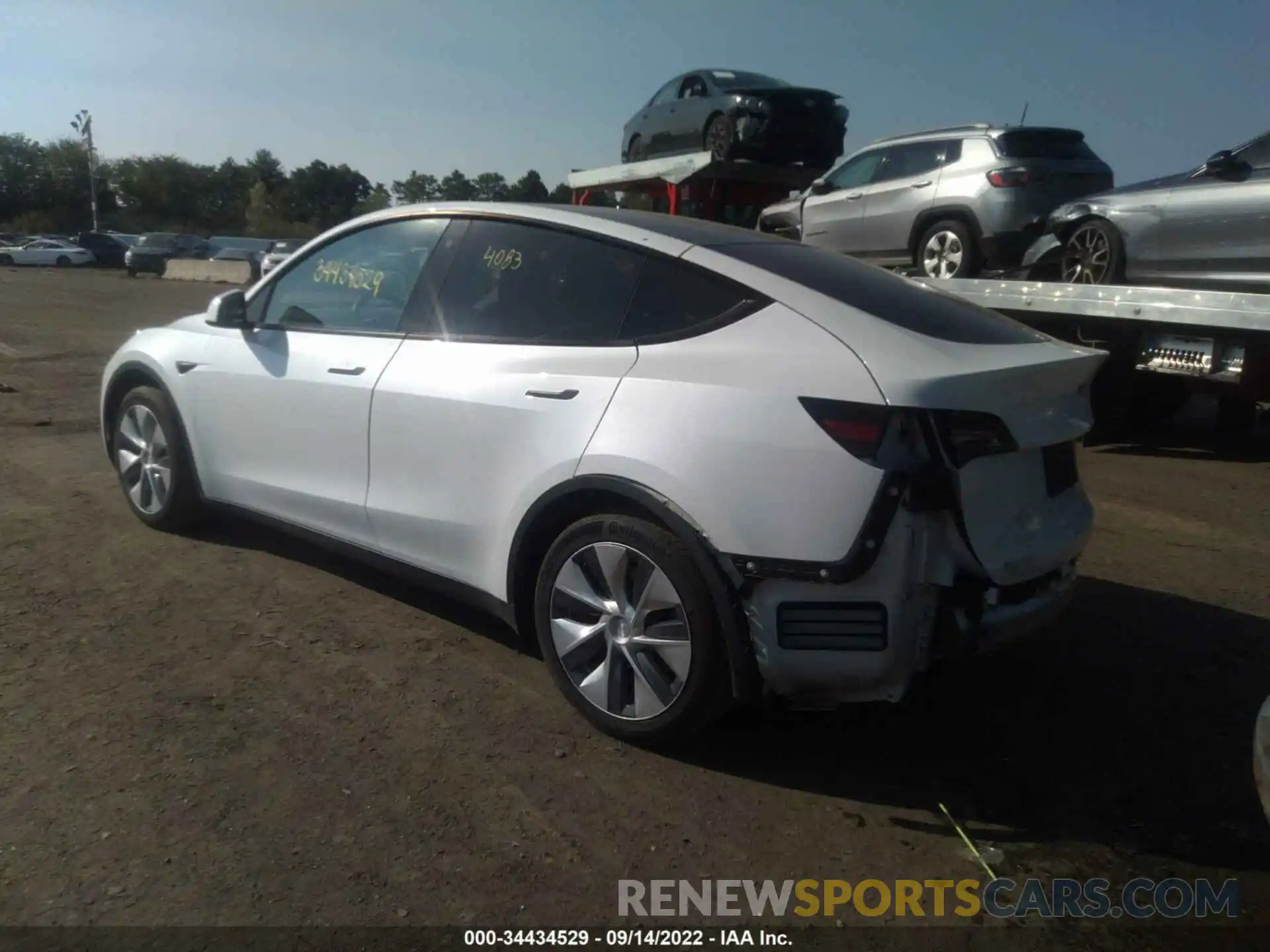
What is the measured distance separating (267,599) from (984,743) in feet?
9.75

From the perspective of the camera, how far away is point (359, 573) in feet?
16.6

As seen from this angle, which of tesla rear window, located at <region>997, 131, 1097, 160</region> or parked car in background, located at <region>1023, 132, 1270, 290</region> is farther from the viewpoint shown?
tesla rear window, located at <region>997, 131, 1097, 160</region>

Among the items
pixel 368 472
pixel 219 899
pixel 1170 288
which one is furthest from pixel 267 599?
pixel 1170 288

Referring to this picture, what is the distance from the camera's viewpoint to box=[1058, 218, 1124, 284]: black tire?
319 inches

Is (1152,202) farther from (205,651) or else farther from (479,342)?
(205,651)

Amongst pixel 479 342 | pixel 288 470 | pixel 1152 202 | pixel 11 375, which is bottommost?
pixel 11 375

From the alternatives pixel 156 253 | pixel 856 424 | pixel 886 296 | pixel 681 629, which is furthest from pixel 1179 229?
pixel 156 253

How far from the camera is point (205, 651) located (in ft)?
13.6

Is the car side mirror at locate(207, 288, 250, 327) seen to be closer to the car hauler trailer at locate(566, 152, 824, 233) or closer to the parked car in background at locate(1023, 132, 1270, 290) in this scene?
the parked car in background at locate(1023, 132, 1270, 290)

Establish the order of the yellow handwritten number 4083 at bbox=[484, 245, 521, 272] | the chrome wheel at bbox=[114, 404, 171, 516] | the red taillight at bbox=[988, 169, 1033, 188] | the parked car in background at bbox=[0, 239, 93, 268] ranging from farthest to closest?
the parked car in background at bbox=[0, 239, 93, 268]
the red taillight at bbox=[988, 169, 1033, 188]
the chrome wheel at bbox=[114, 404, 171, 516]
the yellow handwritten number 4083 at bbox=[484, 245, 521, 272]

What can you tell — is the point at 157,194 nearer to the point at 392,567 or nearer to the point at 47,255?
the point at 47,255

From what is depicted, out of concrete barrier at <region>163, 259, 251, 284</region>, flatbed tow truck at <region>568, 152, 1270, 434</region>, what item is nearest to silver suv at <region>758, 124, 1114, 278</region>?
flatbed tow truck at <region>568, 152, 1270, 434</region>

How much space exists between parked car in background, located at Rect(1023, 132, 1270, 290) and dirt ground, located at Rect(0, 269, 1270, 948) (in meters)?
3.03

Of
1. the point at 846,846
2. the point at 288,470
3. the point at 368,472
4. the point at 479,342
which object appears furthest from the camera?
the point at 288,470
